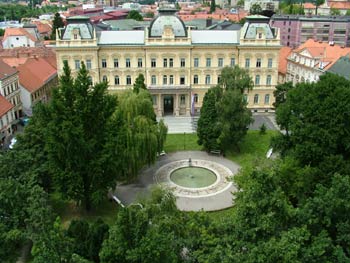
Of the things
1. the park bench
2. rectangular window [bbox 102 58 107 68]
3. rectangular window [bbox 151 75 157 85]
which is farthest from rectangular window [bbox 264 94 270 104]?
rectangular window [bbox 102 58 107 68]

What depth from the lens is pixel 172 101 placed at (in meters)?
63.1

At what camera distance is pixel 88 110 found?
1151 inches

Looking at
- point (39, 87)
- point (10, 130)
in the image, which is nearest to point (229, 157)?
point (10, 130)

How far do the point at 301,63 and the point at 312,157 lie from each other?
3882 cm

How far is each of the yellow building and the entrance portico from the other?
16 centimetres

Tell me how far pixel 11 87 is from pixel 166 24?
Answer: 25224 millimetres

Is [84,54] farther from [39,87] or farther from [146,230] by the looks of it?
[146,230]

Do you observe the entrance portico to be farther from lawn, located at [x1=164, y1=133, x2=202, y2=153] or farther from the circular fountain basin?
the circular fountain basin

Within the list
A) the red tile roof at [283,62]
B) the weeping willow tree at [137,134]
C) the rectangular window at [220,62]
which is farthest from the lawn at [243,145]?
the red tile roof at [283,62]

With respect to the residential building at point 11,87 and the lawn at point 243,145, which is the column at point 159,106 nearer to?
the lawn at point 243,145

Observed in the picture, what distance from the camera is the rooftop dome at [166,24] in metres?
59.4

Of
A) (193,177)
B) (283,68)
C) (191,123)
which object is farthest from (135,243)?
(283,68)

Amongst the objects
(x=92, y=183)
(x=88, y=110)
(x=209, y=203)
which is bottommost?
(x=209, y=203)

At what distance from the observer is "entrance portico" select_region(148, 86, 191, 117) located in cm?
6062
